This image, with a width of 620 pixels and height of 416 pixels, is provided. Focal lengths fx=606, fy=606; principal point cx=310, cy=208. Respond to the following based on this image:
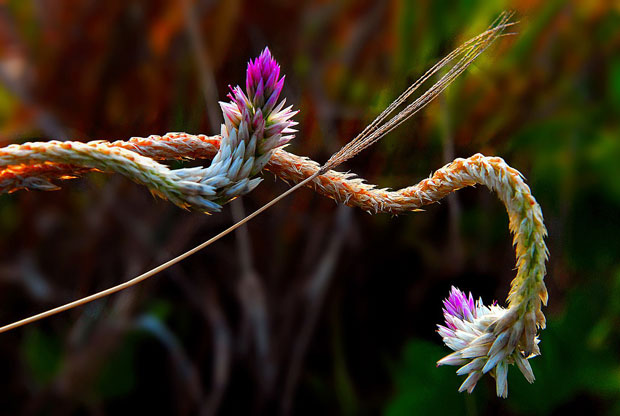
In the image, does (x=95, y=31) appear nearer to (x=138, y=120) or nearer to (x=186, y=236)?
(x=138, y=120)

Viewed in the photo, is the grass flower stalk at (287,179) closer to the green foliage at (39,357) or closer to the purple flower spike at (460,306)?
the purple flower spike at (460,306)

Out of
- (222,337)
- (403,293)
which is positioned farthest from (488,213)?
(222,337)

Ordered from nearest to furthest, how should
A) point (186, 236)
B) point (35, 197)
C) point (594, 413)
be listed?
1. point (594, 413)
2. point (186, 236)
3. point (35, 197)

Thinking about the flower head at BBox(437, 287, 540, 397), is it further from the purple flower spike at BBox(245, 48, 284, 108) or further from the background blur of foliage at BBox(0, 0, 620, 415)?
the background blur of foliage at BBox(0, 0, 620, 415)

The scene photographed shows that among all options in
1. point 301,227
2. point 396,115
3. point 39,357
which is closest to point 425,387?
point 301,227

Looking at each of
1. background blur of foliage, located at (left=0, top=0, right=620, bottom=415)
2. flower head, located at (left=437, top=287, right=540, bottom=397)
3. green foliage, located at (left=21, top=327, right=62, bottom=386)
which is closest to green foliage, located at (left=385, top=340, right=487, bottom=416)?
background blur of foliage, located at (left=0, top=0, right=620, bottom=415)

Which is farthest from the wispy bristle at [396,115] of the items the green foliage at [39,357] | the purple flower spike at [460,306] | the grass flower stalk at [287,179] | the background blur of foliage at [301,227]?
the green foliage at [39,357]

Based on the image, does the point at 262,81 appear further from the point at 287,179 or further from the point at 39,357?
the point at 39,357

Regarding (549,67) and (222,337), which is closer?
(222,337)
